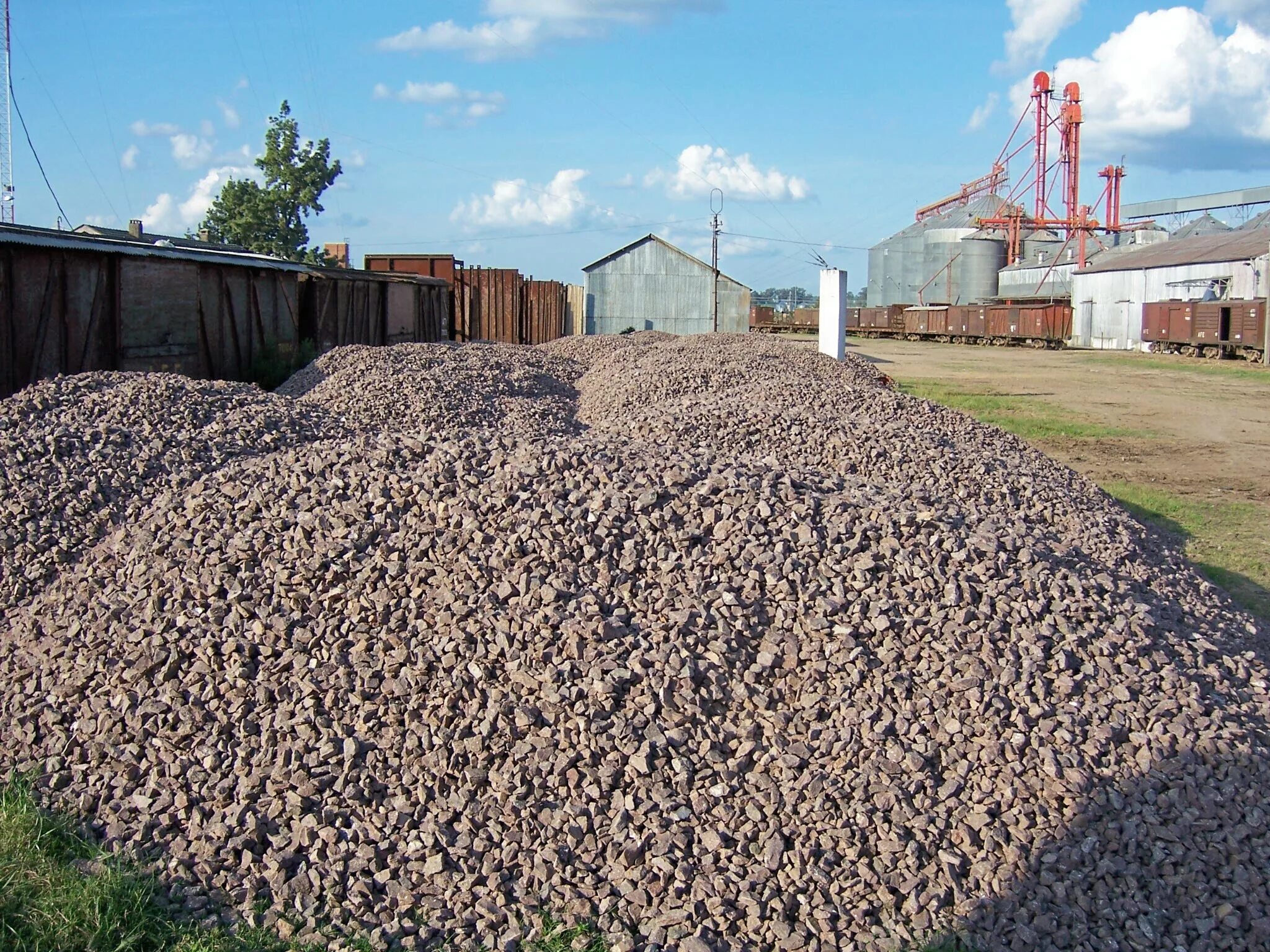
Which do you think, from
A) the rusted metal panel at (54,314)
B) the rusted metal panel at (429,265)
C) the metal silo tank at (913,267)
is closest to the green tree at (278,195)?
the rusted metal panel at (429,265)

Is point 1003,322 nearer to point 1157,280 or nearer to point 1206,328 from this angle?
point 1157,280

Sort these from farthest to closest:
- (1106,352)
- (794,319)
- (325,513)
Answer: (794,319)
(1106,352)
(325,513)

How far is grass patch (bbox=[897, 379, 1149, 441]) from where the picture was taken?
16.0m

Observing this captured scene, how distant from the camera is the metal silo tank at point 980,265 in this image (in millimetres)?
67812

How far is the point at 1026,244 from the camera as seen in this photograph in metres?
69.7

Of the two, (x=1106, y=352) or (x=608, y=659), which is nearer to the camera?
(x=608, y=659)

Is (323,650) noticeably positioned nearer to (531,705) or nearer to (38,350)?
(531,705)

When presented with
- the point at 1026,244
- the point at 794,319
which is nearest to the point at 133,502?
the point at 794,319

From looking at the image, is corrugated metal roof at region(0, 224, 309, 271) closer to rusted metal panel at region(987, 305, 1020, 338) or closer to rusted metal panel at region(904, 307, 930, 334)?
rusted metal panel at region(987, 305, 1020, 338)

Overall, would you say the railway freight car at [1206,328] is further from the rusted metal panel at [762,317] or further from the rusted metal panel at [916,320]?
the rusted metal panel at [762,317]

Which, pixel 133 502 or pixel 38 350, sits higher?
pixel 38 350

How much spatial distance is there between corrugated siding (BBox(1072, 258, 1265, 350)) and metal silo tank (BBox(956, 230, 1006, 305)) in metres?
21.8

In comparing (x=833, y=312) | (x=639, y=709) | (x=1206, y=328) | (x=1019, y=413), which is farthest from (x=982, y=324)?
(x=639, y=709)

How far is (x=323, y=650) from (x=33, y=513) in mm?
2798
